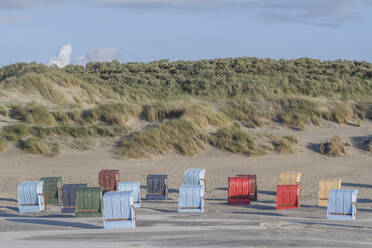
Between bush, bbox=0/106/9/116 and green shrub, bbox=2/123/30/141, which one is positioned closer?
green shrub, bbox=2/123/30/141

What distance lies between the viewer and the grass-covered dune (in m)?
28.8

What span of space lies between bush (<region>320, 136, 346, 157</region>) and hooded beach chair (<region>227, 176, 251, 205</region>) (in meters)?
9.28

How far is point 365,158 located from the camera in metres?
27.5

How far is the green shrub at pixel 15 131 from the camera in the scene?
2850 centimetres

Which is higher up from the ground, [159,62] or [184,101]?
[159,62]

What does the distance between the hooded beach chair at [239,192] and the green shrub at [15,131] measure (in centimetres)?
1234

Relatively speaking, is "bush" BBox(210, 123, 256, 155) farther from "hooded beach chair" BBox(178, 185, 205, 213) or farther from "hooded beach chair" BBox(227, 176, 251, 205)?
"hooded beach chair" BBox(178, 185, 205, 213)

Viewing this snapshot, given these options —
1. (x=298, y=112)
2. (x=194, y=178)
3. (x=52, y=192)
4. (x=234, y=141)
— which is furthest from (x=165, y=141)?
(x=52, y=192)

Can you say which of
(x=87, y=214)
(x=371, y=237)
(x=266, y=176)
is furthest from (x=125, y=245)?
(x=266, y=176)

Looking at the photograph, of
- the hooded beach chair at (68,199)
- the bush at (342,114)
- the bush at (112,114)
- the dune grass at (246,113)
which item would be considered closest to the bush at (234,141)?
the dune grass at (246,113)

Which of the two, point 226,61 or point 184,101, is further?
point 226,61

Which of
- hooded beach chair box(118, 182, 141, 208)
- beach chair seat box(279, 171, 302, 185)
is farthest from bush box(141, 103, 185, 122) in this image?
hooded beach chair box(118, 182, 141, 208)

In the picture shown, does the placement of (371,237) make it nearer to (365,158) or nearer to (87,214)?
(87,214)

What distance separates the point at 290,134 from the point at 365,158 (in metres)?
4.50
